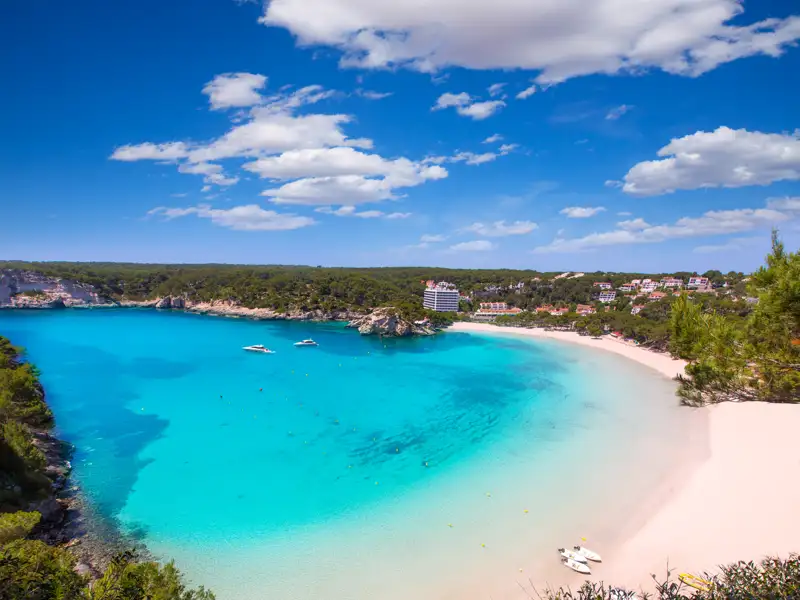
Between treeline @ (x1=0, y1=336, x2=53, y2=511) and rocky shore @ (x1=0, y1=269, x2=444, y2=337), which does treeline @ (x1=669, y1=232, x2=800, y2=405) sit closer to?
treeline @ (x1=0, y1=336, x2=53, y2=511)

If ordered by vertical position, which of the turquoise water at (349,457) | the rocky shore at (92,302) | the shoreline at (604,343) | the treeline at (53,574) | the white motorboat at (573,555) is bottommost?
the turquoise water at (349,457)

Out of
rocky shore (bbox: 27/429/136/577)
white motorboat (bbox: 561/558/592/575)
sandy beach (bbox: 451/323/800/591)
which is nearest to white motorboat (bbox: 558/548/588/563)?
white motorboat (bbox: 561/558/592/575)

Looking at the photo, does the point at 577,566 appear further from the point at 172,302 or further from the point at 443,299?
the point at 172,302

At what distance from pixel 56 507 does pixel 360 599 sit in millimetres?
11357

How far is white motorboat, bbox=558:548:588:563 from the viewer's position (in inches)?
480

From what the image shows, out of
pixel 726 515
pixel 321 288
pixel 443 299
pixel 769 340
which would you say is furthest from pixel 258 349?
pixel 769 340

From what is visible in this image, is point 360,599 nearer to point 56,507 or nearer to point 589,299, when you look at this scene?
point 56,507

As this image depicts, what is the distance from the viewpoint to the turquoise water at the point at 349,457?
12.8m

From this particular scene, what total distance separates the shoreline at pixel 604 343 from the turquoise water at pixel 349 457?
3.08 meters

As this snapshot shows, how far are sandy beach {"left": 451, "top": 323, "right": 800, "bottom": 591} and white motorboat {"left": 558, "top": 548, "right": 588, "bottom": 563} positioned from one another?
46 cm

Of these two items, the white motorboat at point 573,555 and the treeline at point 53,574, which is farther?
the white motorboat at point 573,555

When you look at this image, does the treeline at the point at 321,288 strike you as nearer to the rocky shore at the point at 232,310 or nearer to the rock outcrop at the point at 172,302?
the rocky shore at the point at 232,310

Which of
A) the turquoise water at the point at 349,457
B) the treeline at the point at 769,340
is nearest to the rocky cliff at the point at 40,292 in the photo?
the turquoise water at the point at 349,457

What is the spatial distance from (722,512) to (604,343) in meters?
43.1
